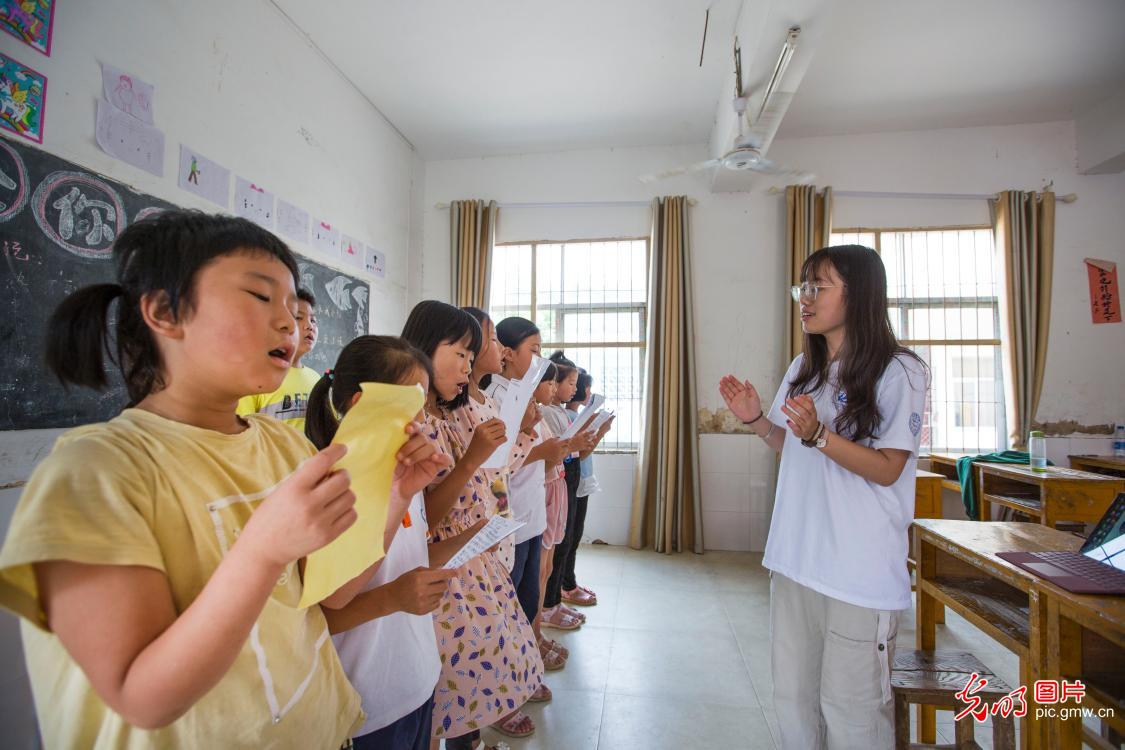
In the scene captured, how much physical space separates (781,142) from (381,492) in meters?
4.83

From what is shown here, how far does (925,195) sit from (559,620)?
169 inches

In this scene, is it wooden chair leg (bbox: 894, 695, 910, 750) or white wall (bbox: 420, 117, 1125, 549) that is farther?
white wall (bbox: 420, 117, 1125, 549)

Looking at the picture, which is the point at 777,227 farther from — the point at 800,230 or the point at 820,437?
the point at 820,437

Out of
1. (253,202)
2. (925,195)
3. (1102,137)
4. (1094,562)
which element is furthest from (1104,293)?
(253,202)

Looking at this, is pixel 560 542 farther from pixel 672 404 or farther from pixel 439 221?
pixel 439 221

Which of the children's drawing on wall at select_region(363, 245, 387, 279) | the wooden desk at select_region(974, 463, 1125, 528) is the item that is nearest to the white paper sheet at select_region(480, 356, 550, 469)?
the children's drawing on wall at select_region(363, 245, 387, 279)

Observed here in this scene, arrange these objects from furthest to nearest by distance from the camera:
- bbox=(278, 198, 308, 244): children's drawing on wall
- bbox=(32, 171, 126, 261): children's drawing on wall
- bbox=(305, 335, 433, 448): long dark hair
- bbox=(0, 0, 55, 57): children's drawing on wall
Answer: bbox=(278, 198, 308, 244): children's drawing on wall → bbox=(32, 171, 126, 261): children's drawing on wall → bbox=(0, 0, 55, 57): children's drawing on wall → bbox=(305, 335, 433, 448): long dark hair

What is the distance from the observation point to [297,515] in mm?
484

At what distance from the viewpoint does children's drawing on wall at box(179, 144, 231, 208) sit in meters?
2.36

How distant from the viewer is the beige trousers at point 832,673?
3.96 ft

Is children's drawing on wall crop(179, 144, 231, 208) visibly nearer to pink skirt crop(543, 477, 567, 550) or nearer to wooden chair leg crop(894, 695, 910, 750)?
pink skirt crop(543, 477, 567, 550)

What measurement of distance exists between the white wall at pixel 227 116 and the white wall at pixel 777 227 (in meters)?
1.45

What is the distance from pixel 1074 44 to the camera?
3.32m

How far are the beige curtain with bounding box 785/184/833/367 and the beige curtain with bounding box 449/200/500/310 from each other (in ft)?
8.12
